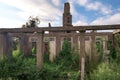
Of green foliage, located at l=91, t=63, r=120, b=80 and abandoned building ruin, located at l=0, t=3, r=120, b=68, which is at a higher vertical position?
abandoned building ruin, located at l=0, t=3, r=120, b=68

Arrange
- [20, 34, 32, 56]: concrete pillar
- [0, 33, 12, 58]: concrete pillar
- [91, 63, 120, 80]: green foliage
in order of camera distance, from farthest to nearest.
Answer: [20, 34, 32, 56]: concrete pillar → [0, 33, 12, 58]: concrete pillar → [91, 63, 120, 80]: green foliage

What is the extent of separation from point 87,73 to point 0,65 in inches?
143

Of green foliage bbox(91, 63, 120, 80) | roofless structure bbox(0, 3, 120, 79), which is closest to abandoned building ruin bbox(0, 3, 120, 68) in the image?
roofless structure bbox(0, 3, 120, 79)

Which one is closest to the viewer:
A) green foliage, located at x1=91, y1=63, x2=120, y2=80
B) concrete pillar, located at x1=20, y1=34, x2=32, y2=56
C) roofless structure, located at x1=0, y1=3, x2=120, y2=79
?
green foliage, located at x1=91, y1=63, x2=120, y2=80

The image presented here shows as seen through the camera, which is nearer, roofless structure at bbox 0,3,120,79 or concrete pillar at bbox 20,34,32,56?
roofless structure at bbox 0,3,120,79

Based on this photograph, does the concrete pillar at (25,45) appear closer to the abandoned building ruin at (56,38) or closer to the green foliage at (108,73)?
the abandoned building ruin at (56,38)

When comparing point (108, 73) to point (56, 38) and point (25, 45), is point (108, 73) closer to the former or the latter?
point (56, 38)

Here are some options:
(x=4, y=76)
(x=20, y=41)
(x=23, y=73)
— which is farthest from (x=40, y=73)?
(x=20, y=41)

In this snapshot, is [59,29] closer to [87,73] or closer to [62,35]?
[87,73]

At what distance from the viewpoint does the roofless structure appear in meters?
10.4

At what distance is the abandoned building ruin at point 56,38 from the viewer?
408 inches

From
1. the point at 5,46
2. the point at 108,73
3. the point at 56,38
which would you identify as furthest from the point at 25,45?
the point at 108,73

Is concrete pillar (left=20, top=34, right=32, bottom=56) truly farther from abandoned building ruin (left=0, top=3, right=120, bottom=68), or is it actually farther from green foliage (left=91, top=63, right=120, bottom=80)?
green foliage (left=91, top=63, right=120, bottom=80)

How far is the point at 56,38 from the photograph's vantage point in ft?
72.5
